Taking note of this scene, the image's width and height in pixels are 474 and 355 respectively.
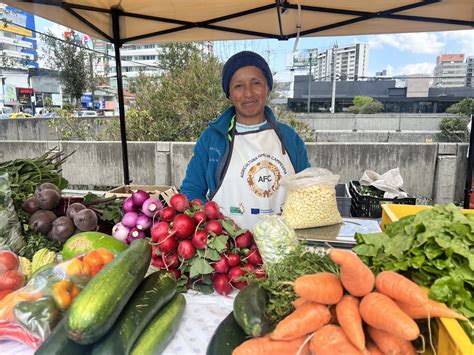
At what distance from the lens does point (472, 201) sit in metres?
4.54

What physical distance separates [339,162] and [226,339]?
569cm

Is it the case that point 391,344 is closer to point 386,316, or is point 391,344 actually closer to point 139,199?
point 386,316

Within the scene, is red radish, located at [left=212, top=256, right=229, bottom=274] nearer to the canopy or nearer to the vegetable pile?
the vegetable pile

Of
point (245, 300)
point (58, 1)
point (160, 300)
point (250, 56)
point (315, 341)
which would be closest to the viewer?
point (315, 341)

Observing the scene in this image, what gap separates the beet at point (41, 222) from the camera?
190 centimetres

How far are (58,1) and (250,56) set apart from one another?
192 cm

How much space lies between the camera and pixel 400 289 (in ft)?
3.31

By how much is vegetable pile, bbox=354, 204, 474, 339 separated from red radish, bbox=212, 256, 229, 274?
1.78 feet

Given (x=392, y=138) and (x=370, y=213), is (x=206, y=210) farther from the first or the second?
(x=392, y=138)

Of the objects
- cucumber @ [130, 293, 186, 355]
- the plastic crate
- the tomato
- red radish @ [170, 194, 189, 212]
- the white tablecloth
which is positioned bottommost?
the plastic crate

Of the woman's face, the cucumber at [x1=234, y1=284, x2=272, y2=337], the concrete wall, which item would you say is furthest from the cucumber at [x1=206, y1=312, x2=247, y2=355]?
the concrete wall

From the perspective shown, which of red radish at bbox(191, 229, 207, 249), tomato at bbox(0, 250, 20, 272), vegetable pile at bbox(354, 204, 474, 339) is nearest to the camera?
vegetable pile at bbox(354, 204, 474, 339)

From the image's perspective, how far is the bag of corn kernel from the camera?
2.02 meters

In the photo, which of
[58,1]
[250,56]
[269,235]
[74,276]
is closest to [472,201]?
[250,56]
